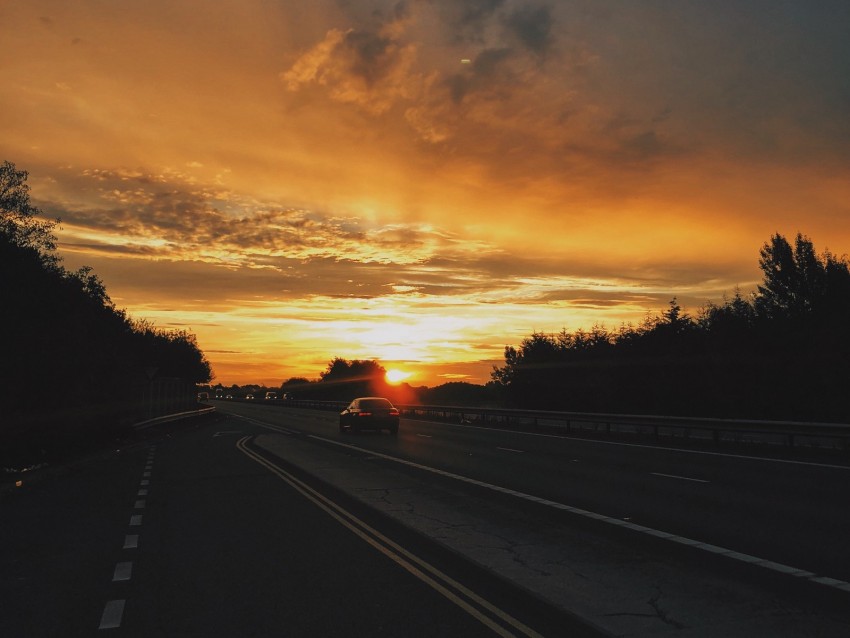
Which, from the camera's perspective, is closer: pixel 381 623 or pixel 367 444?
pixel 381 623

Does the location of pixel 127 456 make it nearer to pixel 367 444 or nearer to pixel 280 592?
pixel 367 444

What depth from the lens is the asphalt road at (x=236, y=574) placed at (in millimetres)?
6020

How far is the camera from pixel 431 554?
862 centimetres

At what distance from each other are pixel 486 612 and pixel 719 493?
28.3 feet

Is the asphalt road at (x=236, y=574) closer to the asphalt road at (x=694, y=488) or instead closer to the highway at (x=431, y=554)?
the highway at (x=431, y=554)

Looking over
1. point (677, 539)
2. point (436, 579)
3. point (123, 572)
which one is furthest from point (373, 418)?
point (436, 579)

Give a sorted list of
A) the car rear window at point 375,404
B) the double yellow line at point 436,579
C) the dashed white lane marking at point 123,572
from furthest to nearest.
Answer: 1. the car rear window at point 375,404
2. the dashed white lane marking at point 123,572
3. the double yellow line at point 436,579

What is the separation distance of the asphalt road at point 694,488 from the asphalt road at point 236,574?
354 cm

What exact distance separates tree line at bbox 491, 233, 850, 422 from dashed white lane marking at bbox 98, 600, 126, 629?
43.9 metres

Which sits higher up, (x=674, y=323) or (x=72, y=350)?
(x=674, y=323)

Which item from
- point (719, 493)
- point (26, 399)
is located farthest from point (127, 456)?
point (719, 493)

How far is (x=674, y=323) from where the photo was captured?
2176 inches

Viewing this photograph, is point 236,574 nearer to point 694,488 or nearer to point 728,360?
point 694,488

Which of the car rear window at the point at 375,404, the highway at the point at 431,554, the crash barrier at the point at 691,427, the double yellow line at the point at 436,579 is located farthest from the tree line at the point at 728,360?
the double yellow line at the point at 436,579
